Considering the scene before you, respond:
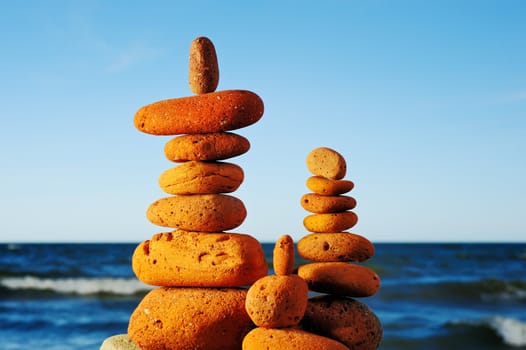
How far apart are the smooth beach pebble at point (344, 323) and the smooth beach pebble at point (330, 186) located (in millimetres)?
1350

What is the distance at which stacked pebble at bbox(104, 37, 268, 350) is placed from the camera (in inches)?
265

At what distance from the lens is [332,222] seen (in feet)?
25.0

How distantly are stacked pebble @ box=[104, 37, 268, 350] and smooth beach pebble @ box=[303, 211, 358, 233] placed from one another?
1007mm

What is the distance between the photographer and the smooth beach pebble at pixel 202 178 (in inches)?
275

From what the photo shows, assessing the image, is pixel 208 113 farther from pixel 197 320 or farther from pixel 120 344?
pixel 120 344

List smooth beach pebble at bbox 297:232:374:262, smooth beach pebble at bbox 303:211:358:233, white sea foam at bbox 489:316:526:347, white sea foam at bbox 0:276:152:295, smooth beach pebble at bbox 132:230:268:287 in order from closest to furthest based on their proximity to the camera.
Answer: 1. smooth beach pebble at bbox 132:230:268:287
2. smooth beach pebble at bbox 297:232:374:262
3. smooth beach pebble at bbox 303:211:358:233
4. white sea foam at bbox 489:316:526:347
5. white sea foam at bbox 0:276:152:295

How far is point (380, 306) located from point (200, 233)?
1571 centimetres

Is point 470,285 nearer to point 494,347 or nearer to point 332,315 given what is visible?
point 494,347

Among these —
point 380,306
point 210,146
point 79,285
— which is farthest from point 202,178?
point 79,285

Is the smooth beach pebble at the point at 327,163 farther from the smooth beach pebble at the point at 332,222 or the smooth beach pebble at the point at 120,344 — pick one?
the smooth beach pebble at the point at 120,344

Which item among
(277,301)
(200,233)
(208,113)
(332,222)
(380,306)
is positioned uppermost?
(208,113)

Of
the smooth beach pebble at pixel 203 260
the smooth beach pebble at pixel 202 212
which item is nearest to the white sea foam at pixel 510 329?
the smooth beach pebble at pixel 203 260

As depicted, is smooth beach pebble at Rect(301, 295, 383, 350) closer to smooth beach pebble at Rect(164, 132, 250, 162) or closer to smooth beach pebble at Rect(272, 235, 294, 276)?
smooth beach pebble at Rect(272, 235, 294, 276)

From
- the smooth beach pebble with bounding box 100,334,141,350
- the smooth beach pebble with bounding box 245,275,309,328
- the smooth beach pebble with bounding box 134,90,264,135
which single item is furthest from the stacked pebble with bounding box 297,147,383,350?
the smooth beach pebble with bounding box 100,334,141,350
